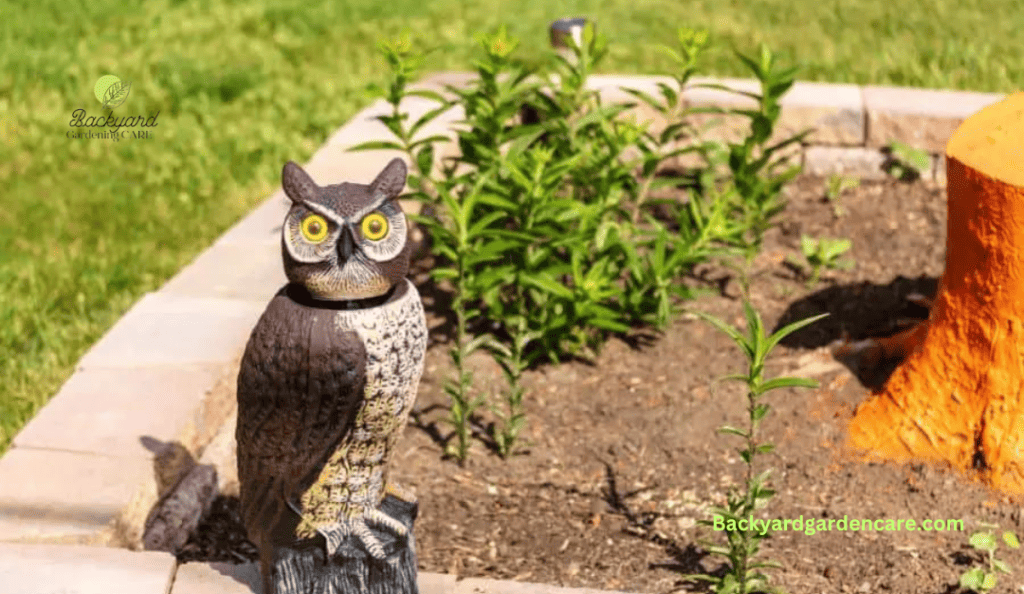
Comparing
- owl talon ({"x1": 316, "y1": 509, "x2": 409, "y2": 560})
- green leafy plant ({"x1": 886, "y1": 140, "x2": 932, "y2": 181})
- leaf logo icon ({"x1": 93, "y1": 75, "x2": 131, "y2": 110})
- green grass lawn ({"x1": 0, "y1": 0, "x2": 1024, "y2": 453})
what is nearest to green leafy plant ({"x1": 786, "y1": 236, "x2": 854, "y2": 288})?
green leafy plant ({"x1": 886, "y1": 140, "x2": 932, "y2": 181})

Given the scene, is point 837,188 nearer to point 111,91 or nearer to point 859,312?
point 859,312

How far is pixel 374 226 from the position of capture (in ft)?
8.27

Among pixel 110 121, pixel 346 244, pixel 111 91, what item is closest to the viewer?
Answer: pixel 346 244

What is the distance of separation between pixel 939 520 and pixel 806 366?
0.81 m

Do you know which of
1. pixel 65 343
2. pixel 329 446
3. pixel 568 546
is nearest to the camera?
pixel 329 446

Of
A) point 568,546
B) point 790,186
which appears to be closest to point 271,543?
point 568,546

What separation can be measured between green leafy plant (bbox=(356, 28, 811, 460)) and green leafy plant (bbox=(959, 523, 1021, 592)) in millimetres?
1206

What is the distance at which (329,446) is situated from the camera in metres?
2.64

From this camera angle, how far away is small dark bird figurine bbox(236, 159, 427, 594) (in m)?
2.52

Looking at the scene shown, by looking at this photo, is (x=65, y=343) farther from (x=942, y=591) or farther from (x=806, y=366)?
(x=942, y=591)

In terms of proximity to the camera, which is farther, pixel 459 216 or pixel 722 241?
pixel 722 241

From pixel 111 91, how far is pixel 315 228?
4.37m

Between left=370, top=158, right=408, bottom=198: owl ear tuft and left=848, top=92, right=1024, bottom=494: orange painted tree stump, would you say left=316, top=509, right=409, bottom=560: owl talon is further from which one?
left=848, top=92, right=1024, bottom=494: orange painted tree stump

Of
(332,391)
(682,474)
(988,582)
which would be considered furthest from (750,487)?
(332,391)
